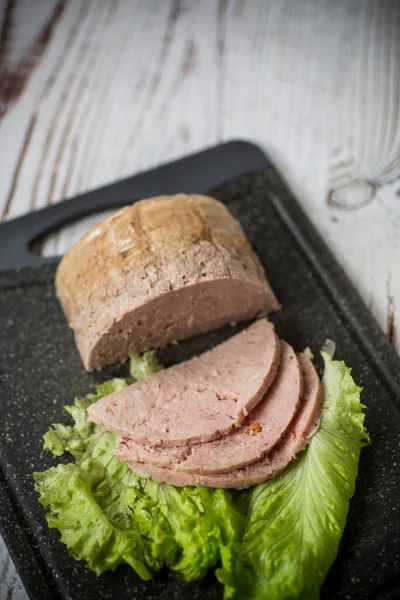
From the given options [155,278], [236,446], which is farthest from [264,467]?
[155,278]

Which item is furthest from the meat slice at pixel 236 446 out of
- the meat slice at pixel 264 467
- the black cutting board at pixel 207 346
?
the black cutting board at pixel 207 346

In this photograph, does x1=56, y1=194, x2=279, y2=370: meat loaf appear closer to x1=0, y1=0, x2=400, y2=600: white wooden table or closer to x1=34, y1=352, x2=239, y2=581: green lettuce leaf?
x1=34, y1=352, x2=239, y2=581: green lettuce leaf

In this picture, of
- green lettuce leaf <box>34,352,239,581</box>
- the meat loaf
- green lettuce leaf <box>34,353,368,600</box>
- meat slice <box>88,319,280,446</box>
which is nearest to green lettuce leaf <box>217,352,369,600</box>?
green lettuce leaf <box>34,353,368,600</box>

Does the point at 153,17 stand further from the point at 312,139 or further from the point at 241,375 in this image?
the point at 241,375

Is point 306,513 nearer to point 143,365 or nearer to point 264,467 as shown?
point 264,467

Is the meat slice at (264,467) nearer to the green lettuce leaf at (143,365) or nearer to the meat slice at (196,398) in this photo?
the meat slice at (196,398)

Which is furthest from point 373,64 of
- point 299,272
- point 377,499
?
point 377,499

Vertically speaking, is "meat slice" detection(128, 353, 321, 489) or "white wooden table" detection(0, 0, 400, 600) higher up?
"white wooden table" detection(0, 0, 400, 600)
